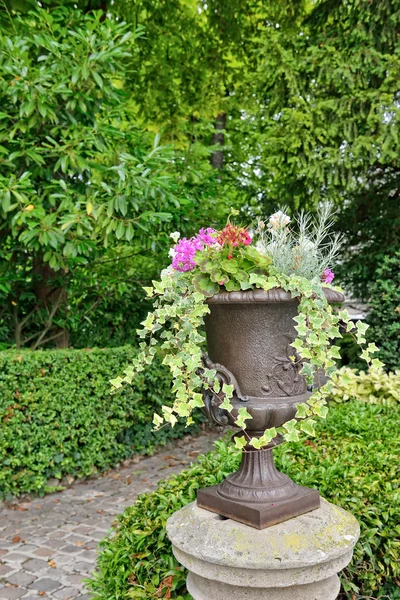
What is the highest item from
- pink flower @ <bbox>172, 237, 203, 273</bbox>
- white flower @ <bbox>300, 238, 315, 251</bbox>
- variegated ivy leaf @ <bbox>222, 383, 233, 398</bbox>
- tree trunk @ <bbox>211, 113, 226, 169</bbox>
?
tree trunk @ <bbox>211, 113, 226, 169</bbox>

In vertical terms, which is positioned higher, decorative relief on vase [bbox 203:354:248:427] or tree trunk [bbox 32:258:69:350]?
tree trunk [bbox 32:258:69:350]

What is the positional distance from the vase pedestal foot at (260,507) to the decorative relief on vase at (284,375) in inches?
16.3

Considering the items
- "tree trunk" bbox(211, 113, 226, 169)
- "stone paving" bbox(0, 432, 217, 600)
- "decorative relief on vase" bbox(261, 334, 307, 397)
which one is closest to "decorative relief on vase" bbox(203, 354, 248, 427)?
"decorative relief on vase" bbox(261, 334, 307, 397)

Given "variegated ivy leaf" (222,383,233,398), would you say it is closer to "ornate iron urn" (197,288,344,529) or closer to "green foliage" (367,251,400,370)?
"ornate iron urn" (197,288,344,529)

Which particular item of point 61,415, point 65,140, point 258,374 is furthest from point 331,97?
point 258,374

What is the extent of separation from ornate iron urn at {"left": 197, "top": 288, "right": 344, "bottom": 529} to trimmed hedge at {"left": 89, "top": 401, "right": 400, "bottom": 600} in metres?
0.28

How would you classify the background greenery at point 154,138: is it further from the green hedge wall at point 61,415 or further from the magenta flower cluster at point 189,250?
the magenta flower cluster at point 189,250

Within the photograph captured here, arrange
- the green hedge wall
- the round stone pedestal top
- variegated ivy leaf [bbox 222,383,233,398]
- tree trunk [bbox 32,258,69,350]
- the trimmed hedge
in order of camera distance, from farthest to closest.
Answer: tree trunk [bbox 32,258,69,350]
the green hedge wall
the trimmed hedge
variegated ivy leaf [bbox 222,383,233,398]
the round stone pedestal top

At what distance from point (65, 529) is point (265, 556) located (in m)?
2.71

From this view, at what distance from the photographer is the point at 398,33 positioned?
5.54 meters

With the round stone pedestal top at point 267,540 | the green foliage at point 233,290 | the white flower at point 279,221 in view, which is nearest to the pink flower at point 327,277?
the green foliage at point 233,290

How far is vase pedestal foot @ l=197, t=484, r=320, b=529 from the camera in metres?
1.91

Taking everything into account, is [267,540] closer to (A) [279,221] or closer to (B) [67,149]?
(A) [279,221]

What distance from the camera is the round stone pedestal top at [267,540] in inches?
69.6
